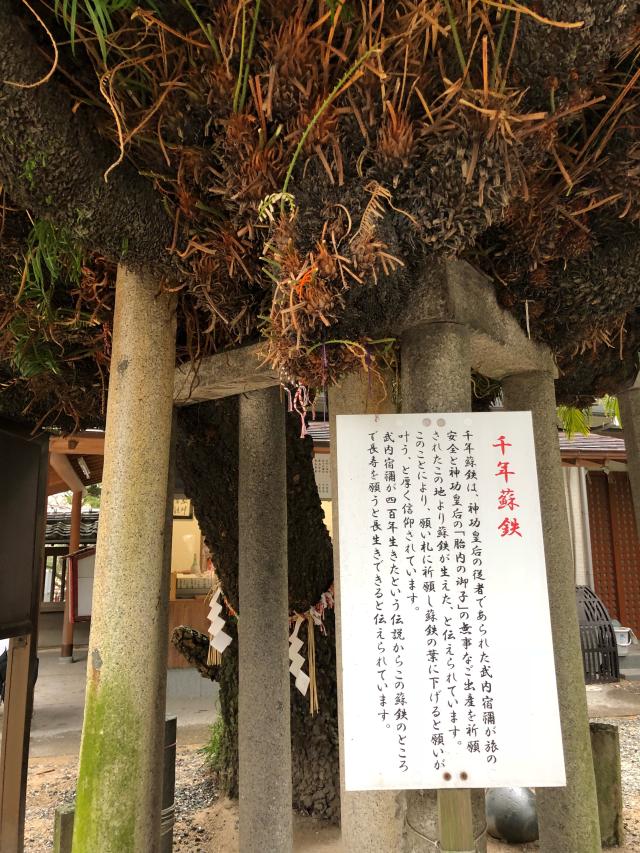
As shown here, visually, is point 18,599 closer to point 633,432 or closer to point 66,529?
point 633,432

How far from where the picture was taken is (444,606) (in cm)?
156

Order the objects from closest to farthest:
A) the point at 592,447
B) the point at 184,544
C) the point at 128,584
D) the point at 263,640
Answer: the point at 128,584 < the point at 263,640 < the point at 592,447 < the point at 184,544

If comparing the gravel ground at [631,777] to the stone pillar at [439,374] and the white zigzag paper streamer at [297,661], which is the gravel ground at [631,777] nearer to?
the white zigzag paper streamer at [297,661]

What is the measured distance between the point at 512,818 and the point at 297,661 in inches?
63.0

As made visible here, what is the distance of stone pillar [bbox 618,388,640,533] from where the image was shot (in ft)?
9.98

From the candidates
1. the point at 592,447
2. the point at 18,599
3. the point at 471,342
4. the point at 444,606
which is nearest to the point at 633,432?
the point at 471,342

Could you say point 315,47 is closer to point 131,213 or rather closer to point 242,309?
point 131,213

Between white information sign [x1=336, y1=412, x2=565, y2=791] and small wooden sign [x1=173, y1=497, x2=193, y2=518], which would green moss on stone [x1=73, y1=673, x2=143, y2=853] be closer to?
white information sign [x1=336, y1=412, x2=565, y2=791]

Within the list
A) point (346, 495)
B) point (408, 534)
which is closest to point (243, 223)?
point (346, 495)

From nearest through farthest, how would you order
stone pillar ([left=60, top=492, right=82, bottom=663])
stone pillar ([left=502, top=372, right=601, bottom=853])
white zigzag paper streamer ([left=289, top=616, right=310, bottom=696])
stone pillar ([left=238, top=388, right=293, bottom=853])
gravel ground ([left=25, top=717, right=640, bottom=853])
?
stone pillar ([left=502, top=372, right=601, bottom=853])
stone pillar ([left=238, top=388, right=293, bottom=853])
white zigzag paper streamer ([left=289, top=616, right=310, bottom=696])
gravel ground ([left=25, top=717, right=640, bottom=853])
stone pillar ([left=60, top=492, right=82, bottom=663])

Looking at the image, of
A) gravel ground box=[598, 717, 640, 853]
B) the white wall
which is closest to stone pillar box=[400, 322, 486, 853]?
gravel ground box=[598, 717, 640, 853]

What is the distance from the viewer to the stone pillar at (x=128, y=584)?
1.51 metres

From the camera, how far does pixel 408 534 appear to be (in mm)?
1600

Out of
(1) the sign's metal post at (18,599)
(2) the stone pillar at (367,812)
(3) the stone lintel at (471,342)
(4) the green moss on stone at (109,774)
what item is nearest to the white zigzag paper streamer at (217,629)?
(1) the sign's metal post at (18,599)
